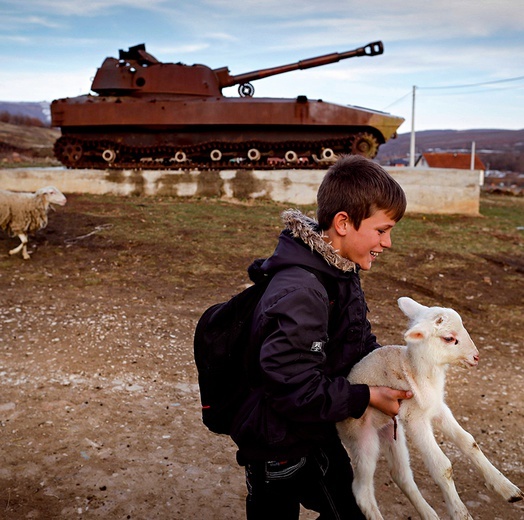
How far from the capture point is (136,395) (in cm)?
479

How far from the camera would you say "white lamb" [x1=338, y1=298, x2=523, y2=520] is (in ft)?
8.52

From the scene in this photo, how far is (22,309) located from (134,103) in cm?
1060

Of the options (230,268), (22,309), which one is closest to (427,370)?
(22,309)

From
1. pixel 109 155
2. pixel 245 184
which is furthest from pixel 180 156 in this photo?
pixel 245 184

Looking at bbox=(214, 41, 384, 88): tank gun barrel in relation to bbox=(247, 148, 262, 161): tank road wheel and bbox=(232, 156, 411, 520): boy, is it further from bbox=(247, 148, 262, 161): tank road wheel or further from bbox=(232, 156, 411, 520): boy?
bbox=(232, 156, 411, 520): boy

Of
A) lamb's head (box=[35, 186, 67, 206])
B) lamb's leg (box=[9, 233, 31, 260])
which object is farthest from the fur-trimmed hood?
lamb's head (box=[35, 186, 67, 206])

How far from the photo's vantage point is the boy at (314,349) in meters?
2.16

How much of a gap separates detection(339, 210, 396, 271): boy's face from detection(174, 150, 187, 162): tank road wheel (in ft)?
47.0

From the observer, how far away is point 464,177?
14.8 metres

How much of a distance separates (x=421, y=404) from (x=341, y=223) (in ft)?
2.82

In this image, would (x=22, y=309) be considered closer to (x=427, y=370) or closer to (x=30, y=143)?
(x=427, y=370)

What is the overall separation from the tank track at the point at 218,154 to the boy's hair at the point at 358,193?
44.5 ft

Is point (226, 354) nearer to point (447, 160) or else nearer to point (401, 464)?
point (401, 464)

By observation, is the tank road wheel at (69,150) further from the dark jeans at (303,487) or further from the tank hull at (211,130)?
the dark jeans at (303,487)
